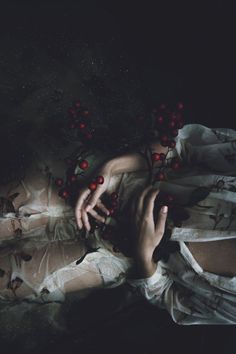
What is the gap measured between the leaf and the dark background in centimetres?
53

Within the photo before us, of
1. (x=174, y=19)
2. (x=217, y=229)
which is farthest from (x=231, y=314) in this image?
(x=174, y=19)

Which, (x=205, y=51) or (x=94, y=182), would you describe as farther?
(x=205, y=51)

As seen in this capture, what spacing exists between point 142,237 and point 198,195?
0.20 metres

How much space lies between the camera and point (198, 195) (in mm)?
1053

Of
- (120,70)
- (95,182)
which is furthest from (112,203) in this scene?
(120,70)

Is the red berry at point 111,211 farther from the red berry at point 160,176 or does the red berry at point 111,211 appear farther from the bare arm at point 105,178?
the red berry at point 160,176

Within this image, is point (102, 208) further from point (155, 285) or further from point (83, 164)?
point (155, 285)

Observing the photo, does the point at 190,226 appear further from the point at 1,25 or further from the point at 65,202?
the point at 1,25

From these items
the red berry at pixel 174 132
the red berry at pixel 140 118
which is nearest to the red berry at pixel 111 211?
the red berry at pixel 174 132

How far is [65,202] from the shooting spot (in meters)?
1.23

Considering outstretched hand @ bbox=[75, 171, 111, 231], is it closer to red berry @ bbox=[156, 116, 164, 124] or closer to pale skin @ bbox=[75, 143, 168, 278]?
pale skin @ bbox=[75, 143, 168, 278]

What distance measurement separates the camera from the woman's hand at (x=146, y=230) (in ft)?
3.28

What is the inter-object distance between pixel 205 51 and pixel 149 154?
584mm

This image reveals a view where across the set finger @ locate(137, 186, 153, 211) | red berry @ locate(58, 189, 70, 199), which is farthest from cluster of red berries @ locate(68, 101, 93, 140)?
finger @ locate(137, 186, 153, 211)
